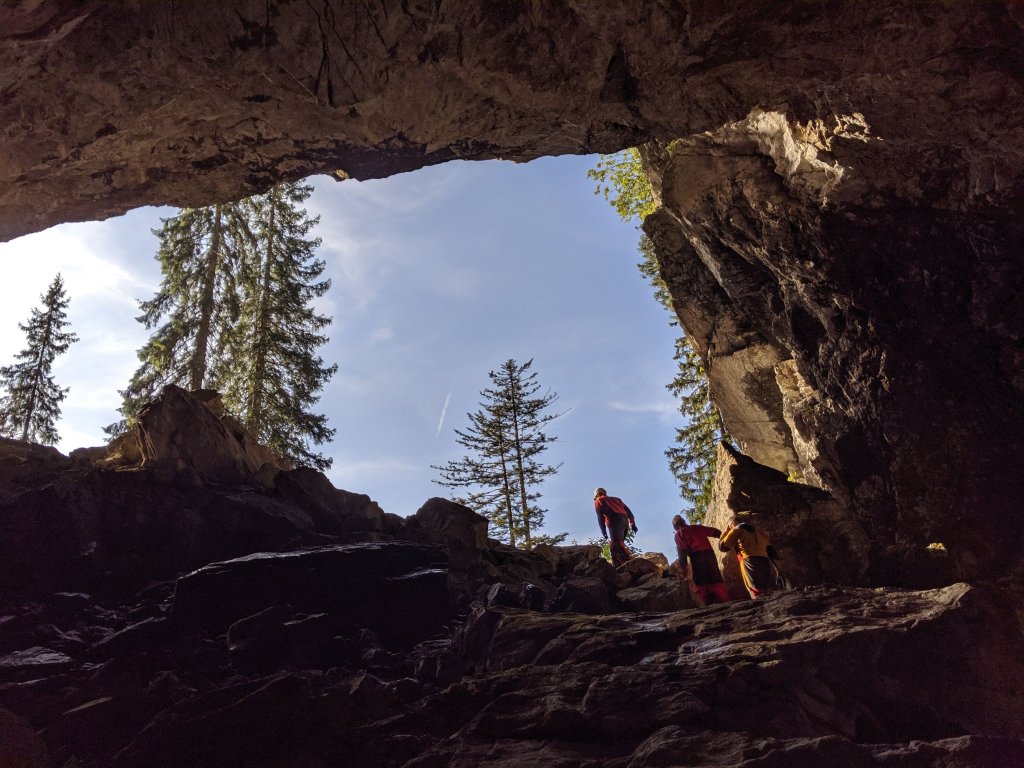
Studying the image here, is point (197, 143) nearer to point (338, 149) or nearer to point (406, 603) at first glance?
point (338, 149)

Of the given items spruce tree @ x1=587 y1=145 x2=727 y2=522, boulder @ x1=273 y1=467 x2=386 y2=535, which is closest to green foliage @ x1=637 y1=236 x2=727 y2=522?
spruce tree @ x1=587 y1=145 x2=727 y2=522

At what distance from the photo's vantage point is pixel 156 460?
1213cm

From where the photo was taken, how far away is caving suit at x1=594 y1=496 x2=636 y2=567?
15.8 metres

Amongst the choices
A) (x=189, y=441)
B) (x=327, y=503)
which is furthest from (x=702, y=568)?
(x=189, y=441)

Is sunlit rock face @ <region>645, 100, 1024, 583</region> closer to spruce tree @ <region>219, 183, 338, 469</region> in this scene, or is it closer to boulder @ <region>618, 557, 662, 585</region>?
boulder @ <region>618, 557, 662, 585</region>

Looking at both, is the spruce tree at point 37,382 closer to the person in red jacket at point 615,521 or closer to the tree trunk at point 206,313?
the tree trunk at point 206,313

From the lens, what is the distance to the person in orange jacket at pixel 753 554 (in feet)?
31.6

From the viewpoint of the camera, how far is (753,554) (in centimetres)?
977

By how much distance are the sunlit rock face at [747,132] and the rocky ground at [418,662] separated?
7.98ft

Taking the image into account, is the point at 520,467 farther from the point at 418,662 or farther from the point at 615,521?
the point at 418,662

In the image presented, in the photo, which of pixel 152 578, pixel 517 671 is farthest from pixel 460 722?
pixel 152 578

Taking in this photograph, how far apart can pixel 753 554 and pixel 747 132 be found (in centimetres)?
738

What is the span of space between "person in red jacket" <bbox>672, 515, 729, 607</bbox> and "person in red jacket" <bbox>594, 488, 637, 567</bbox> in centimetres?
489

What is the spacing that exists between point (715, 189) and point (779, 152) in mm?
1561
